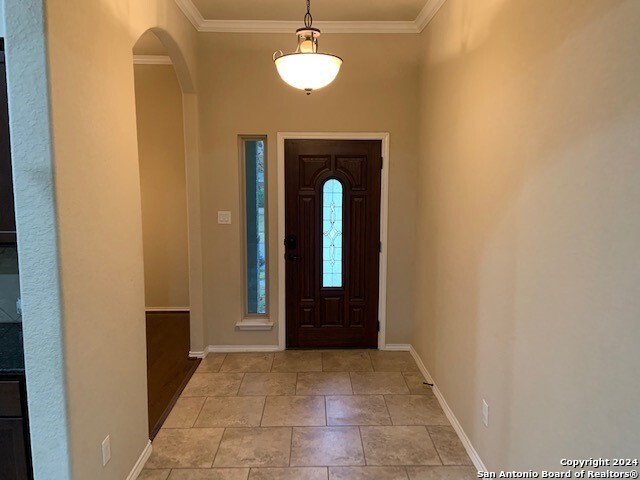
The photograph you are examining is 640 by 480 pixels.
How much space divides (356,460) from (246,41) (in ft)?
11.7

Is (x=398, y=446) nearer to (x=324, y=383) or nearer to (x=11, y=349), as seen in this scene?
(x=324, y=383)

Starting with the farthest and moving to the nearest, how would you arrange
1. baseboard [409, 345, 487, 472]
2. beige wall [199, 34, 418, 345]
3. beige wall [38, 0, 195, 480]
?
beige wall [199, 34, 418, 345] < baseboard [409, 345, 487, 472] < beige wall [38, 0, 195, 480]

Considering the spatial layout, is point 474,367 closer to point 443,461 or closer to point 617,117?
point 443,461

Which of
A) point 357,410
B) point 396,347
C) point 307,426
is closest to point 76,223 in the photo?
point 307,426

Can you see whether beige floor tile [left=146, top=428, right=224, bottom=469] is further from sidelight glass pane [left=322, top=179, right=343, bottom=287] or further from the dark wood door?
sidelight glass pane [left=322, top=179, right=343, bottom=287]

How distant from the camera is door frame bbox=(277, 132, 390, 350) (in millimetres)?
4141

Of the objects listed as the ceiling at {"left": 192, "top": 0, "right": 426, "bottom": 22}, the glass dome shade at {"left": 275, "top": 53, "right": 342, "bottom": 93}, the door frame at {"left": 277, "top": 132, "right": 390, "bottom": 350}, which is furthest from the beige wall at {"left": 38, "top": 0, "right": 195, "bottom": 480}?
the door frame at {"left": 277, "top": 132, "right": 390, "bottom": 350}

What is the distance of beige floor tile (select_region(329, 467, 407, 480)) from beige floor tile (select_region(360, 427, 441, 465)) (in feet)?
0.22

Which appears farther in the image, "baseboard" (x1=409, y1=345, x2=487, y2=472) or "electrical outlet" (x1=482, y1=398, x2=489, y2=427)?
"baseboard" (x1=409, y1=345, x2=487, y2=472)

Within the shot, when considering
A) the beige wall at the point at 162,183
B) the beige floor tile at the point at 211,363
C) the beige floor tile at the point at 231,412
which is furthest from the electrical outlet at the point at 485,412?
the beige wall at the point at 162,183

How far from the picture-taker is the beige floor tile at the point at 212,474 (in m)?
2.46

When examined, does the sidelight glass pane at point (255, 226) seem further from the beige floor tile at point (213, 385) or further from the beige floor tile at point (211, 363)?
the beige floor tile at point (213, 385)

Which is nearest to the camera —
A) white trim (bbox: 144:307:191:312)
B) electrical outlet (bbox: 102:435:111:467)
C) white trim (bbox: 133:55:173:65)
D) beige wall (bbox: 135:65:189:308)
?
electrical outlet (bbox: 102:435:111:467)

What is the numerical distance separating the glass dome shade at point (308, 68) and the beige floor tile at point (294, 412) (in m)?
2.22
